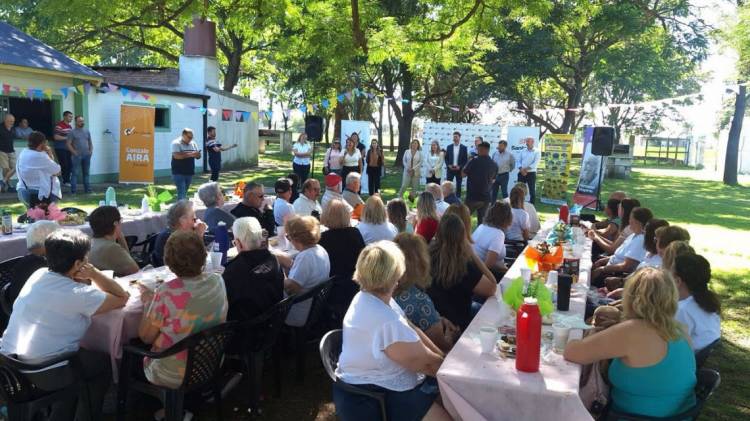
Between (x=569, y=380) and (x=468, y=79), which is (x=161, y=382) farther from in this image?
(x=468, y=79)

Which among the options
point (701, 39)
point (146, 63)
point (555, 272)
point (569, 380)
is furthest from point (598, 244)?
point (146, 63)

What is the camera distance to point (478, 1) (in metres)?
7.49

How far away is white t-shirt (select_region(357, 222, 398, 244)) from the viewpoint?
508cm

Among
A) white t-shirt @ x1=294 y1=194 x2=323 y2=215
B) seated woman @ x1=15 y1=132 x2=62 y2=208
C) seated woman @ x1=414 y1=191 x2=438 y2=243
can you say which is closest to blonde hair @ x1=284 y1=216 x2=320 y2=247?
seated woman @ x1=414 y1=191 x2=438 y2=243

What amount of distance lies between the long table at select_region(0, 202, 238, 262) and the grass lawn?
2.67m

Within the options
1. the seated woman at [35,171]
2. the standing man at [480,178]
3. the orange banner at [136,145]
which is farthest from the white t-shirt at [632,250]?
the orange banner at [136,145]

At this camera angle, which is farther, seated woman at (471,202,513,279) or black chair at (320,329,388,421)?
seated woman at (471,202,513,279)

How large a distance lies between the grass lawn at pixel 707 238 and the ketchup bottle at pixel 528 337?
5.15 feet

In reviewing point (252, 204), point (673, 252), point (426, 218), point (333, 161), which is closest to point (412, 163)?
point (333, 161)

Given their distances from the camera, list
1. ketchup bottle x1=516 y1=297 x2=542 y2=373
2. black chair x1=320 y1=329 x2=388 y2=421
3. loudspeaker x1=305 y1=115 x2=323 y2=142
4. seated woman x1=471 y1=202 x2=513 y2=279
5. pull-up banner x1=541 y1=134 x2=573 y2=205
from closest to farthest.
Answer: ketchup bottle x1=516 y1=297 x2=542 y2=373 → black chair x1=320 y1=329 x2=388 y2=421 → seated woman x1=471 y1=202 x2=513 y2=279 → pull-up banner x1=541 y1=134 x2=573 y2=205 → loudspeaker x1=305 y1=115 x2=323 y2=142

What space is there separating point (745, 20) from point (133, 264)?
91.2 ft

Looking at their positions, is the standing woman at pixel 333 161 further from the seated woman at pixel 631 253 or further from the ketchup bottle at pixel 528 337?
the ketchup bottle at pixel 528 337

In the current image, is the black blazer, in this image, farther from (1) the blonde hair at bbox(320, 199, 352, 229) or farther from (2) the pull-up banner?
(1) the blonde hair at bbox(320, 199, 352, 229)

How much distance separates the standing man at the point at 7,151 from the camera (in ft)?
37.3
